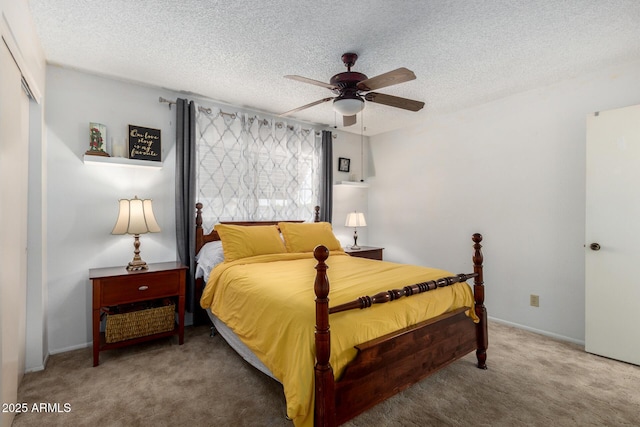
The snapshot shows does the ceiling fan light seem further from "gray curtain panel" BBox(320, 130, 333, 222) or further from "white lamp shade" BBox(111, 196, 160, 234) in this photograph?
"gray curtain panel" BBox(320, 130, 333, 222)

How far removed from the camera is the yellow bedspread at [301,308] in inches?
62.8

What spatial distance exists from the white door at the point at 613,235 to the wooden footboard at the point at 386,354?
1.14 meters

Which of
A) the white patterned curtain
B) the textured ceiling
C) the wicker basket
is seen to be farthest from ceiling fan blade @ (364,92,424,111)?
the wicker basket

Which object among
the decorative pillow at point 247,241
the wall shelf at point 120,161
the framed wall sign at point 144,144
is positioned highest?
the framed wall sign at point 144,144

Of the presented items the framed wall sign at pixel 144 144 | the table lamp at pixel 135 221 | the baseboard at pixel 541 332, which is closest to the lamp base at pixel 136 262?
the table lamp at pixel 135 221

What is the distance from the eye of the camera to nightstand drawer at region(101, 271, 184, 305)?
2.59 m

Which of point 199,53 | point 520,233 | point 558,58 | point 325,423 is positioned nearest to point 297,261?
point 325,423

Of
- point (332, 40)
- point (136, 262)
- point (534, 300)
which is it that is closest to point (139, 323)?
point (136, 262)

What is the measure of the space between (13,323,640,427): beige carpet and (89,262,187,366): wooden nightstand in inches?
6.0

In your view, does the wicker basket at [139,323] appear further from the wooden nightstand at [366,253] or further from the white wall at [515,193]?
the white wall at [515,193]

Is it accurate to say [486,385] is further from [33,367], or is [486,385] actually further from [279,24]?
[33,367]

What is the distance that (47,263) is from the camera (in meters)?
2.77

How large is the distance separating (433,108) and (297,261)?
8.33 ft

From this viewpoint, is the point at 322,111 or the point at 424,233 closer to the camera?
the point at 322,111
